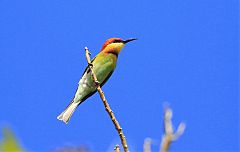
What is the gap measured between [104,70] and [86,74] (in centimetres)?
24

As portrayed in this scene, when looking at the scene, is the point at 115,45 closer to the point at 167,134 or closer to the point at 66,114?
the point at 66,114

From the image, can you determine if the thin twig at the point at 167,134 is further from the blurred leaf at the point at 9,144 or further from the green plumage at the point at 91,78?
the green plumage at the point at 91,78

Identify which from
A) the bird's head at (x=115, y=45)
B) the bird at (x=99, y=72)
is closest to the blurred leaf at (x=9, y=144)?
the bird at (x=99, y=72)

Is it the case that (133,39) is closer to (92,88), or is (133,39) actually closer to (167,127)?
(92,88)

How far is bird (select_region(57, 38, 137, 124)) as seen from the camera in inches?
195

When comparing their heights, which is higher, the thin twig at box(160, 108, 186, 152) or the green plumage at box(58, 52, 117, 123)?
the green plumage at box(58, 52, 117, 123)

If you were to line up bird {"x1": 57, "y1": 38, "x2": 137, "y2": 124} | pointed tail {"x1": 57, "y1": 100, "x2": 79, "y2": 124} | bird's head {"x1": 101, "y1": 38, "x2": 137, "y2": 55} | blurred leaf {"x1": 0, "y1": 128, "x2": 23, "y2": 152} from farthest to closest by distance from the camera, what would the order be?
bird's head {"x1": 101, "y1": 38, "x2": 137, "y2": 55} < bird {"x1": 57, "y1": 38, "x2": 137, "y2": 124} < pointed tail {"x1": 57, "y1": 100, "x2": 79, "y2": 124} < blurred leaf {"x1": 0, "y1": 128, "x2": 23, "y2": 152}

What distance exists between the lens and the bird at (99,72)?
195 inches

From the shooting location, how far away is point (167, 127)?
2.52 feet

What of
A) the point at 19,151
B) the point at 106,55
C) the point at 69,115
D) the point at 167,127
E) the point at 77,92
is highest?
the point at 106,55

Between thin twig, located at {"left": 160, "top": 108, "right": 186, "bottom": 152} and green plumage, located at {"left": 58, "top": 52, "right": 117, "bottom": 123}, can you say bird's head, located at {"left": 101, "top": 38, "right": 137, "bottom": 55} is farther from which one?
thin twig, located at {"left": 160, "top": 108, "right": 186, "bottom": 152}

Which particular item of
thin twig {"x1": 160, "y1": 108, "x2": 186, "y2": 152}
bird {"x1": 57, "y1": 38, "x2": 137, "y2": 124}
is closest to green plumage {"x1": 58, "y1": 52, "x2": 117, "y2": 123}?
bird {"x1": 57, "y1": 38, "x2": 137, "y2": 124}

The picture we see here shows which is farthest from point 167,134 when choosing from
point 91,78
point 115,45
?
point 115,45

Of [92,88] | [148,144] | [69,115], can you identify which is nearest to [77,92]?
[92,88]
